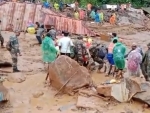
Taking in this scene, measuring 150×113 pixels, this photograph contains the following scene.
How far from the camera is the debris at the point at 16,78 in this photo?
11.8 m

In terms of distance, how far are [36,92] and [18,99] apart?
2.13ft

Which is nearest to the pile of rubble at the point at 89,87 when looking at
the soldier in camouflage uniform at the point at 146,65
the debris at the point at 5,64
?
the soldier in camouflage uniform at the point at 146,65

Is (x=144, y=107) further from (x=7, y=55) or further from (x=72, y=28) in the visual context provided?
(x=72, y=28)

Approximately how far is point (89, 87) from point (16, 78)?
265cm

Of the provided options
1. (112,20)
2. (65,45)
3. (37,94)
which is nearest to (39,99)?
(37,94)

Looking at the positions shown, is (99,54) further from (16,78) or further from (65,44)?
(16,78)

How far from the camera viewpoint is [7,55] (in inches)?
615

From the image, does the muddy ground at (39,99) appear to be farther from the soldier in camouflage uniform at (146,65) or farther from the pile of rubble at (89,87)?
the soldier in camouflage uniform at (146,65)

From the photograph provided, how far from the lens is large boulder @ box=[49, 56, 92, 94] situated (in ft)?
34.7

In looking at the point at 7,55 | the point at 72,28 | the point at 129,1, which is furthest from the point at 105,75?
the point at 129,1

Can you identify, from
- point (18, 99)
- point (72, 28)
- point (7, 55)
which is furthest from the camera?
point (72, 28)

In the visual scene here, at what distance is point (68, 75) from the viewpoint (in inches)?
421

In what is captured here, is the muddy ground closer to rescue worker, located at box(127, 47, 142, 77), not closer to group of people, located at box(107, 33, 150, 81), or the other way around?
group of people, located at box(107, 33, 150, 81)

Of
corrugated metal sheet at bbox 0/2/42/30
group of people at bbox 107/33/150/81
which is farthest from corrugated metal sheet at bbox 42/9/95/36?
group of people at bbox 107/33/150/81
